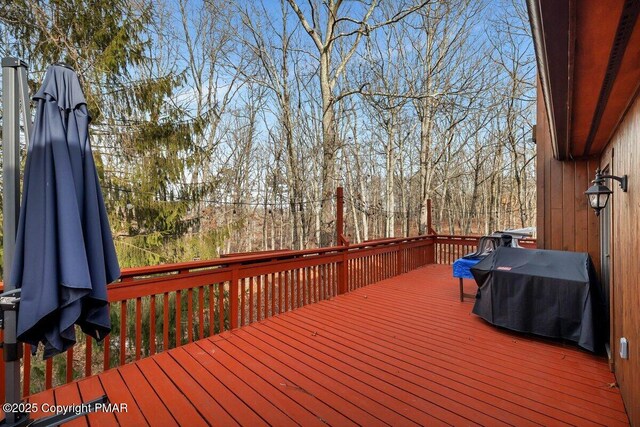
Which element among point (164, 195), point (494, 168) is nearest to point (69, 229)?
point (164, 195)

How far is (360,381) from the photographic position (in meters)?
2.39

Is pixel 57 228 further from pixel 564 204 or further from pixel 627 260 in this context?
pixel 564 204

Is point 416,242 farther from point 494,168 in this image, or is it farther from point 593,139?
point 494,168

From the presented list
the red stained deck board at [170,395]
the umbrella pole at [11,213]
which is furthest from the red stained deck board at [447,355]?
the umbrella pole at [11,213]

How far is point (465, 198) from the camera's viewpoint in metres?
19.6

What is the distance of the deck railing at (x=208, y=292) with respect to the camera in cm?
268

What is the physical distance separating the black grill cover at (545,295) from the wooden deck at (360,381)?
0.18 metres

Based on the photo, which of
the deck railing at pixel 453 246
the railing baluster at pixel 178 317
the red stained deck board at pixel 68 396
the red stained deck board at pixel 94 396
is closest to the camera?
the red stained deck board at pixel 94 396

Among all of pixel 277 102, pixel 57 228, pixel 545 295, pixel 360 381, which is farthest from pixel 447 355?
pixel 277 102

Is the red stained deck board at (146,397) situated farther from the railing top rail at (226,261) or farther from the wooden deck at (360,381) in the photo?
the railing top rail at (226,261)

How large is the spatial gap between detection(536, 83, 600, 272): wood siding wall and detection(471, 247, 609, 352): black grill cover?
1125 millimetres

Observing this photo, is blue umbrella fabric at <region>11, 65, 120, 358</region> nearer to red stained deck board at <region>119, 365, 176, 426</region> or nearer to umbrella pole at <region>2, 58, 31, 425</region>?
umbrella pole at <region>2, 58, 31, 425</region>

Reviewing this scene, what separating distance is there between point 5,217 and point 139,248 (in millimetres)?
3539

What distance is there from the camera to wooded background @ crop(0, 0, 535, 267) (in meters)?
4.76
